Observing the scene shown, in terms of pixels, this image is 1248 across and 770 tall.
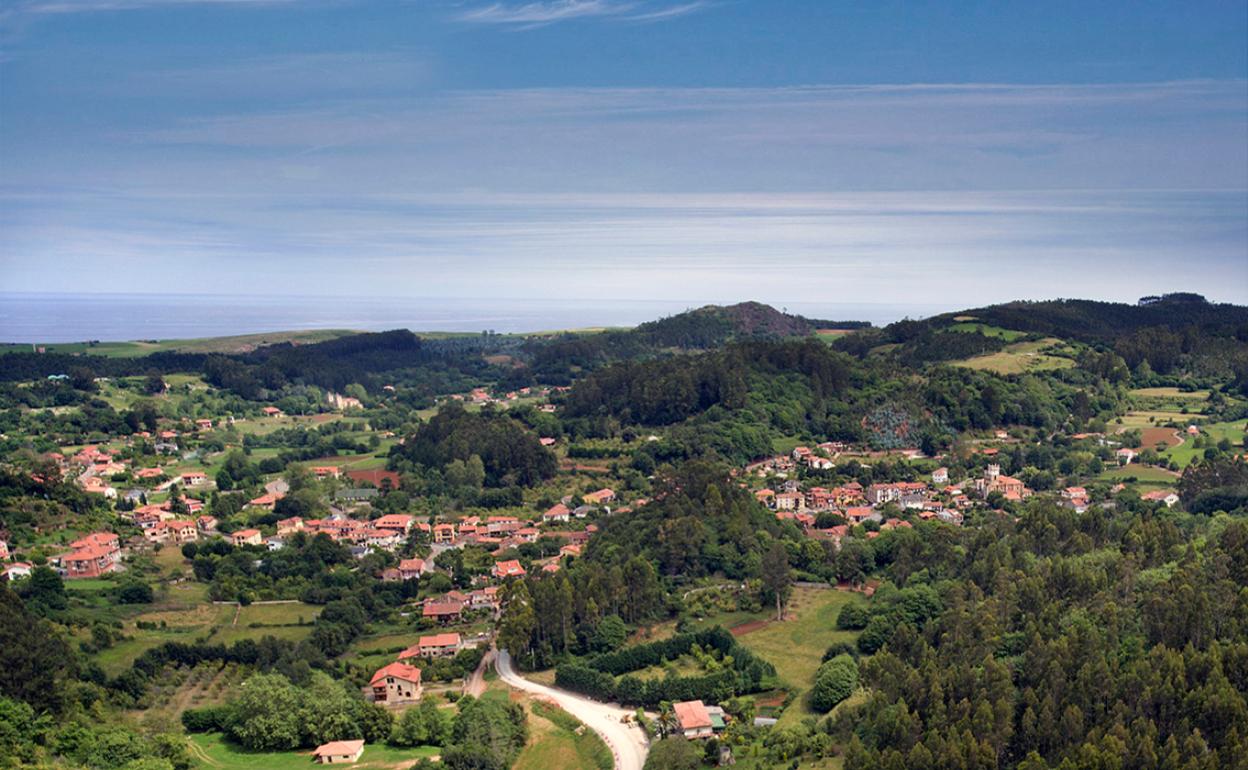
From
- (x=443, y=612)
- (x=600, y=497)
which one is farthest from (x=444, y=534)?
(x=443, y=612)

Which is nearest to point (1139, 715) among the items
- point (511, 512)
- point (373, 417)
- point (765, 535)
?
point (765, 535)

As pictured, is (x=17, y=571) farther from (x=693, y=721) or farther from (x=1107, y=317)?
(x=1107, y=317)

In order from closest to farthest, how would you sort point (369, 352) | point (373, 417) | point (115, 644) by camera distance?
point (115, 644) → point (373, 417) → point (369, 352)

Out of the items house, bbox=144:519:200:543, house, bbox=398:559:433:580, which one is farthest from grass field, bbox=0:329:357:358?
house, bbox=398:559:433:580

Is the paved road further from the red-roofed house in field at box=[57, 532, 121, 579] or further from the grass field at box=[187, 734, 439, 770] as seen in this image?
the red-roofed house in field at box=[57, 532, 121, 579]

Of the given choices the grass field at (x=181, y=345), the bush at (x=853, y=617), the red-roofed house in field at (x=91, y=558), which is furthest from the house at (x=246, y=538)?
the grass field at (x=181, y=345)

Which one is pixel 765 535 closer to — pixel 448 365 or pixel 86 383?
pixel 86 383

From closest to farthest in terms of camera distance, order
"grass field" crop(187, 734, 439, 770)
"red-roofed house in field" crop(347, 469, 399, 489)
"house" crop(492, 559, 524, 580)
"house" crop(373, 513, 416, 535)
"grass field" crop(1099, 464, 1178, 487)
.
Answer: "grass field" crop(187, 734, 439, 770) < "house" crop(492, 559, 524, 580) < "house" crop(373, 513, 416, 535) < "grass field" crop(1099, 464, 1178, 487) < "red-roofed house in field" crop(347, 469, 399, 489)
